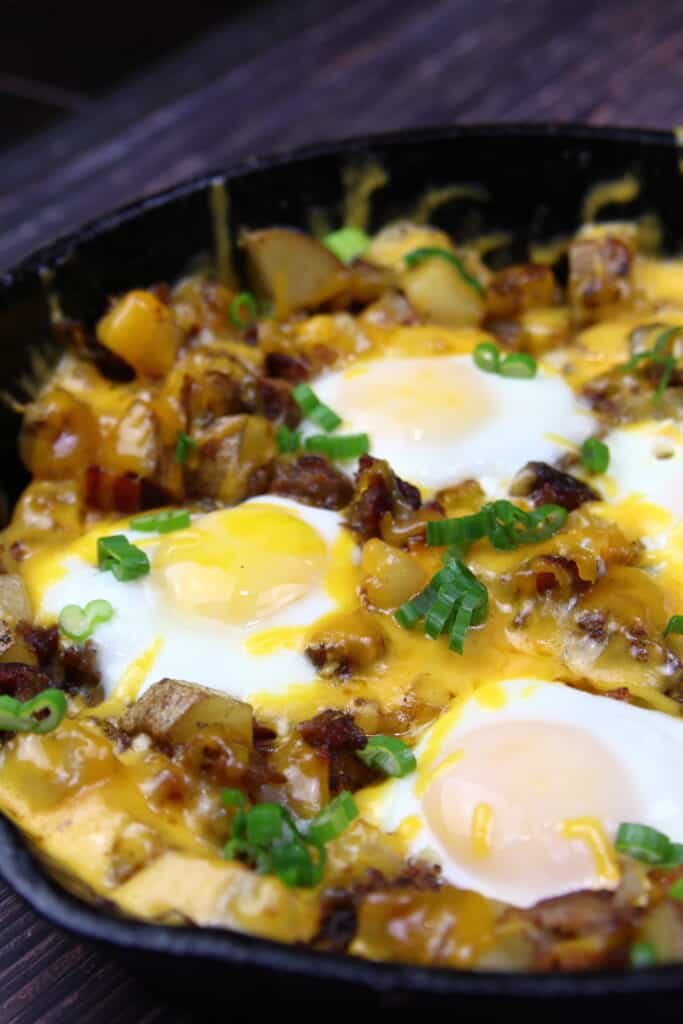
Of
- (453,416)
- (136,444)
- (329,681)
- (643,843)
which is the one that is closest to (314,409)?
(453,416)

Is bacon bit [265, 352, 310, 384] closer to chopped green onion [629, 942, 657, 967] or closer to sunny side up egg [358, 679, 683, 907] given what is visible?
sunny side up egg [358, 679, 683, 907]

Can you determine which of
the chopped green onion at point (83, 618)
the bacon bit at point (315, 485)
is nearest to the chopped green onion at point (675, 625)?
the bacon bit at point (315, 485)

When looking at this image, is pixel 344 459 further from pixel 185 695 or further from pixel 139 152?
pixel 139 152

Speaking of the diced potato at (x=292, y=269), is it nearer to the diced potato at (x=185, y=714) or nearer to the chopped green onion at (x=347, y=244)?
the chopped green onion at (x=347, y=244)

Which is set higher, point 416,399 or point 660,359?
point 416,399

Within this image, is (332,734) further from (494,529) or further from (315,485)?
(315,485)

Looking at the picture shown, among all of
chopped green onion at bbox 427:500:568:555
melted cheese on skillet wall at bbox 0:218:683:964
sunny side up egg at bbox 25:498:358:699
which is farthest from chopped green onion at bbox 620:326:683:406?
sunny side up egg at bbox 25:498:358:699
